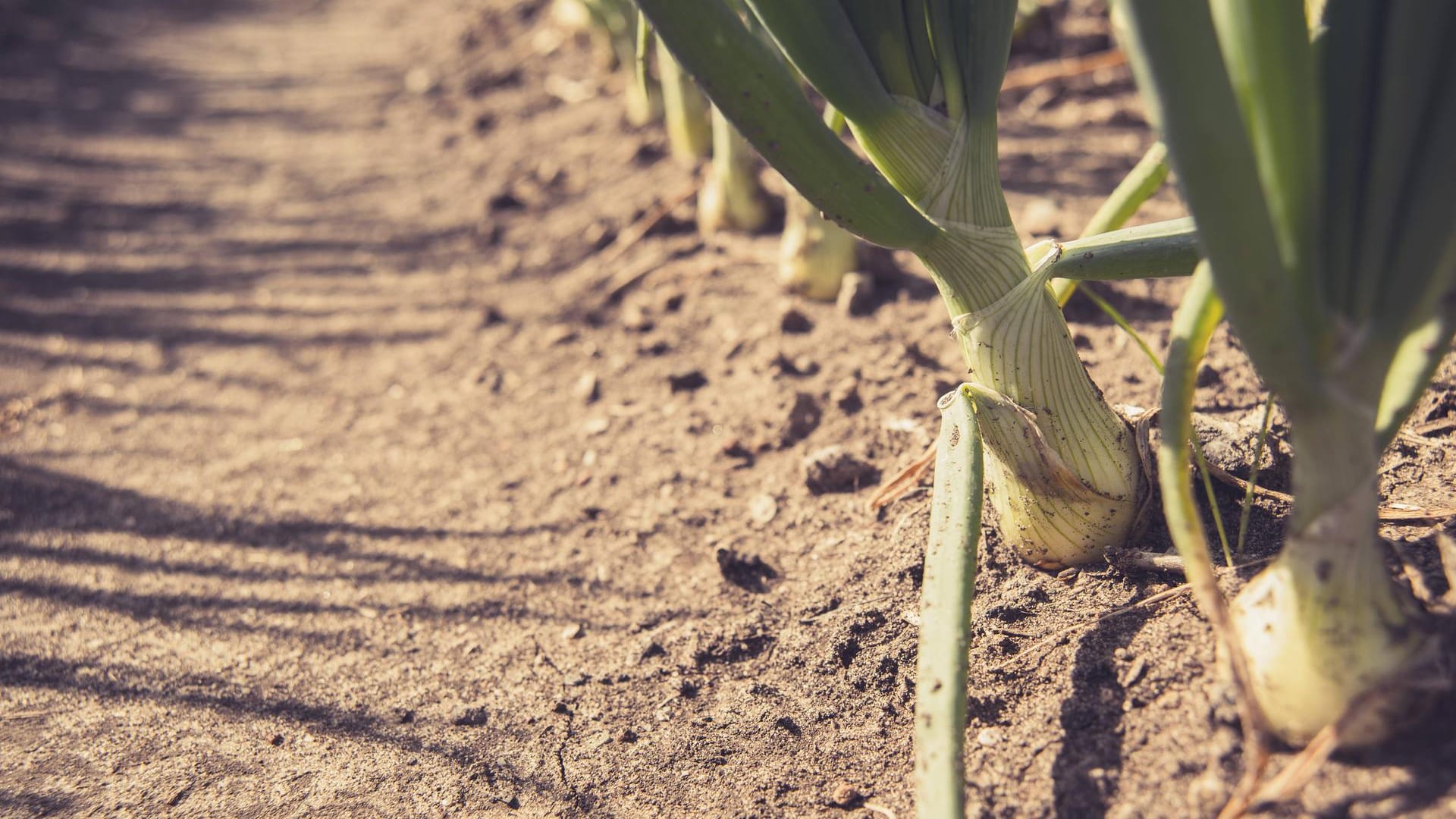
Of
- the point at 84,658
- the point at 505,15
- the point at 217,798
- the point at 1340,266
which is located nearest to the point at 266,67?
the point at 505,15

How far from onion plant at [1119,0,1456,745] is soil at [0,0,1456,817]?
0.09m

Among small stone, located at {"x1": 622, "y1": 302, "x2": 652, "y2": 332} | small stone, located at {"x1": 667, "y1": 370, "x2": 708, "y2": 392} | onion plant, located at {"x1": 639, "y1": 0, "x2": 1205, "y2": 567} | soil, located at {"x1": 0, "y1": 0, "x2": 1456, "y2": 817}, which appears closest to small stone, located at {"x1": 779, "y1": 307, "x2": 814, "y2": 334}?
soil, located at {"x1": 0, "y1": 0, "x2": 1456, "y2": 817}

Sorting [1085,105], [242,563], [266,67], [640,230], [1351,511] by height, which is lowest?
[242,563]

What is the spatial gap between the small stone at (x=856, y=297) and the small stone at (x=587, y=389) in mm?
514

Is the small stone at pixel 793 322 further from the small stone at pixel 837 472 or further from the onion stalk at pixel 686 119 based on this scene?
the onion stalk at pixel 686 119

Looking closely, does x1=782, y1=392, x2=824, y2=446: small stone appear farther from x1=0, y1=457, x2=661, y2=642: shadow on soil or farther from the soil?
x1=0, y1=457, x2=661, y2=642: shadow on soil

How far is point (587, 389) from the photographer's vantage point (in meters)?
2.06

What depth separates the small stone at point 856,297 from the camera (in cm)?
203

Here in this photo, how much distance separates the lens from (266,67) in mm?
4477

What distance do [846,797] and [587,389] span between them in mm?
1177

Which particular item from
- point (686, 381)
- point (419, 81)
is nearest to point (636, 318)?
point (686, 381)

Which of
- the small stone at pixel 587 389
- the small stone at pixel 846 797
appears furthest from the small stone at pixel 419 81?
the small stone at pixel 846 797

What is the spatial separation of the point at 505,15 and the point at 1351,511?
4.35 meters

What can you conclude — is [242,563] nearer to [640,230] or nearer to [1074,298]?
[640,230]
